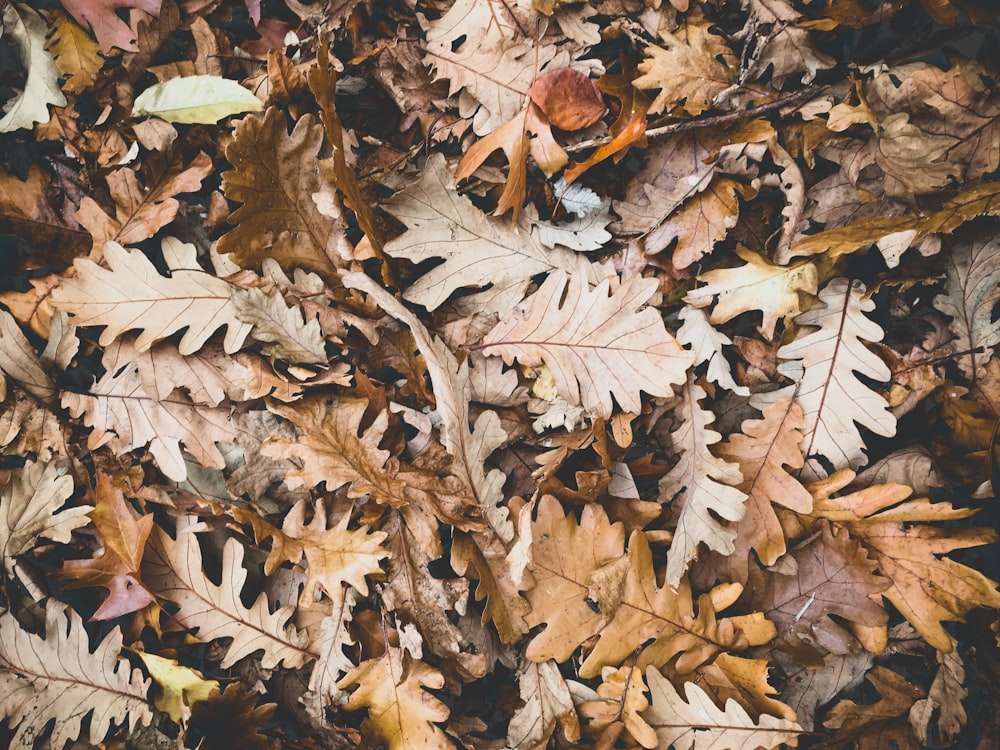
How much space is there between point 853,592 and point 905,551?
12cm

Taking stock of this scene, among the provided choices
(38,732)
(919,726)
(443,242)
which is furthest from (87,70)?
(919,726)

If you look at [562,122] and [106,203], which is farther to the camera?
[106,203]

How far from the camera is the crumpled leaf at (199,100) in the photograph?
4.33 ft

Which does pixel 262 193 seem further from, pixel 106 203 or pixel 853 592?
pixel 853 592

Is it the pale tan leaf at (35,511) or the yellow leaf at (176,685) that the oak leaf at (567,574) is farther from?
the pale tan leaf at (35,511)

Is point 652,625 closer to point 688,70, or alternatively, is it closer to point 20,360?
point 688,70

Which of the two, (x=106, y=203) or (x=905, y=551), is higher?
(x=106, y=203)

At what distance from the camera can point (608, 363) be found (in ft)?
3.94

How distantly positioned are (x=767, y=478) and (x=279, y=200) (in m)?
1.01

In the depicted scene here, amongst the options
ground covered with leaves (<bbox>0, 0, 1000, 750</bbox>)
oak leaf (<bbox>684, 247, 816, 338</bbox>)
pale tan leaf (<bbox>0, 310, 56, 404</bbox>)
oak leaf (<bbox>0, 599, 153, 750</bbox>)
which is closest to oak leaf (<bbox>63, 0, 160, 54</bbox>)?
ground covered with leaves (<bbox>0, 0, 1000, 750</bbox>)

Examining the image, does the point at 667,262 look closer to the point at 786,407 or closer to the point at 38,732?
the point at 786,407

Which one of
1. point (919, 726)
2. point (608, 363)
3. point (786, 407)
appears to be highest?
point (608, 363)

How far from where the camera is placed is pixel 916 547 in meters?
1.21

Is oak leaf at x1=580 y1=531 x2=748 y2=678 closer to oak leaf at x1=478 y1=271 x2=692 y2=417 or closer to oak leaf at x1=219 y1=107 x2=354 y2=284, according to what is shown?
oak leaf at x1=478 y1=271 x2=692 y2=417
